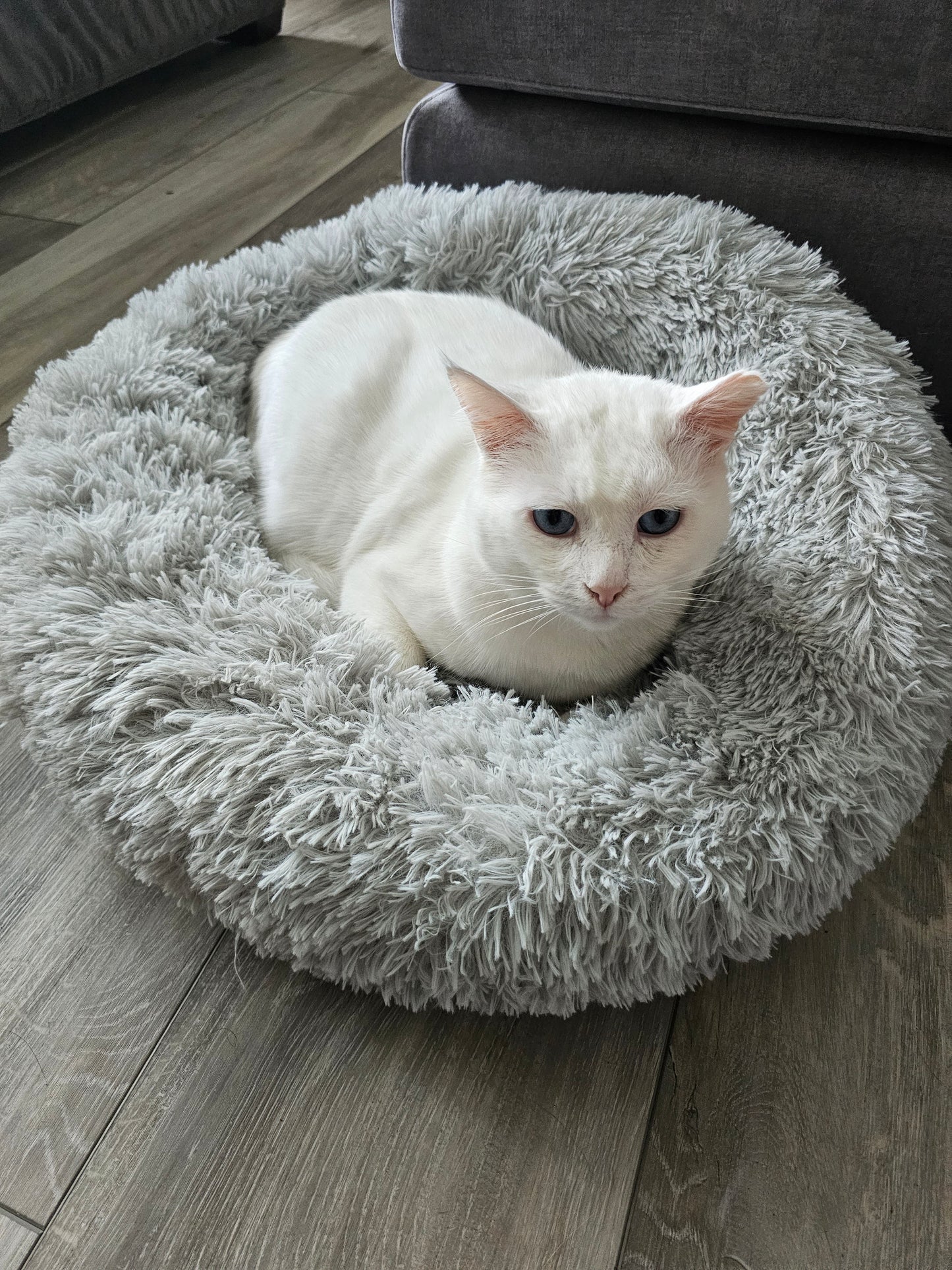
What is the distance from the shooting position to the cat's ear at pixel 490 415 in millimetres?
728

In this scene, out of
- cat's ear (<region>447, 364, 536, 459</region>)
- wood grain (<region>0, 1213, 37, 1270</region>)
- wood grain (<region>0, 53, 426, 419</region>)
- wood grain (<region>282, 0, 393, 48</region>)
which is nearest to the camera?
wood grain (<region>0, 1213, 37, 1270</region>)

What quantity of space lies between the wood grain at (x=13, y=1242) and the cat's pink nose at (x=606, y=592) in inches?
23.3

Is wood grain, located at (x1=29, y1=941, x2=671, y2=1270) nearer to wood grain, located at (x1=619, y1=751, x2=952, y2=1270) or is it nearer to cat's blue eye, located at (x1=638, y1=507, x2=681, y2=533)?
wood grain, located at (x1=619, y1=751, x2=952, y2=1270)

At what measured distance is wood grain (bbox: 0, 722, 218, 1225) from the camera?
0.68 meters

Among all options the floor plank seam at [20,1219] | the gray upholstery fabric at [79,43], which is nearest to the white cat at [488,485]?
the floor plank seam at [20,1219]

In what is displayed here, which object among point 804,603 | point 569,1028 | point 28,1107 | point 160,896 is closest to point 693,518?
point 804,603

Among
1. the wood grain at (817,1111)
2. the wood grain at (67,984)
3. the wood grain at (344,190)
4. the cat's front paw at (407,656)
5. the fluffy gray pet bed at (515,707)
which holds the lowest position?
the wood grain at (817,1111)

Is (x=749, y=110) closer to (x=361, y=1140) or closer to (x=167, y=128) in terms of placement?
(x=361, y=1140)

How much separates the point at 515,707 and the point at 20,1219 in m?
0.54

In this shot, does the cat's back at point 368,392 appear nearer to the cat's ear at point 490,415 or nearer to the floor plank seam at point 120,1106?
the cat's ear at point 490,415

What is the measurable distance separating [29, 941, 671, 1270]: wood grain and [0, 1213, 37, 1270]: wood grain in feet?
0.04

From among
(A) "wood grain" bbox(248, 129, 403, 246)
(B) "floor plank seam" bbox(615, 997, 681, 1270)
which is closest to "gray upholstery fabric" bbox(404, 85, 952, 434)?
(A) "wood grain" bbox(248, 129, 403, 246)

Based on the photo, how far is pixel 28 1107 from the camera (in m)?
0.70

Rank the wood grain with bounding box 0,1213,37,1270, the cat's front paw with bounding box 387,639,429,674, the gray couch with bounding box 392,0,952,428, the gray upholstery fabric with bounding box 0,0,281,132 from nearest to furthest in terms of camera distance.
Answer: the wood grain with bounding box 0,1213,37,1270 < the cat's front paw with bounding box 387,639,429,674 < the gray couch with bounding box 392,0,952,428 < the gray upholstery fabric with bounding box 0,0,281,132
